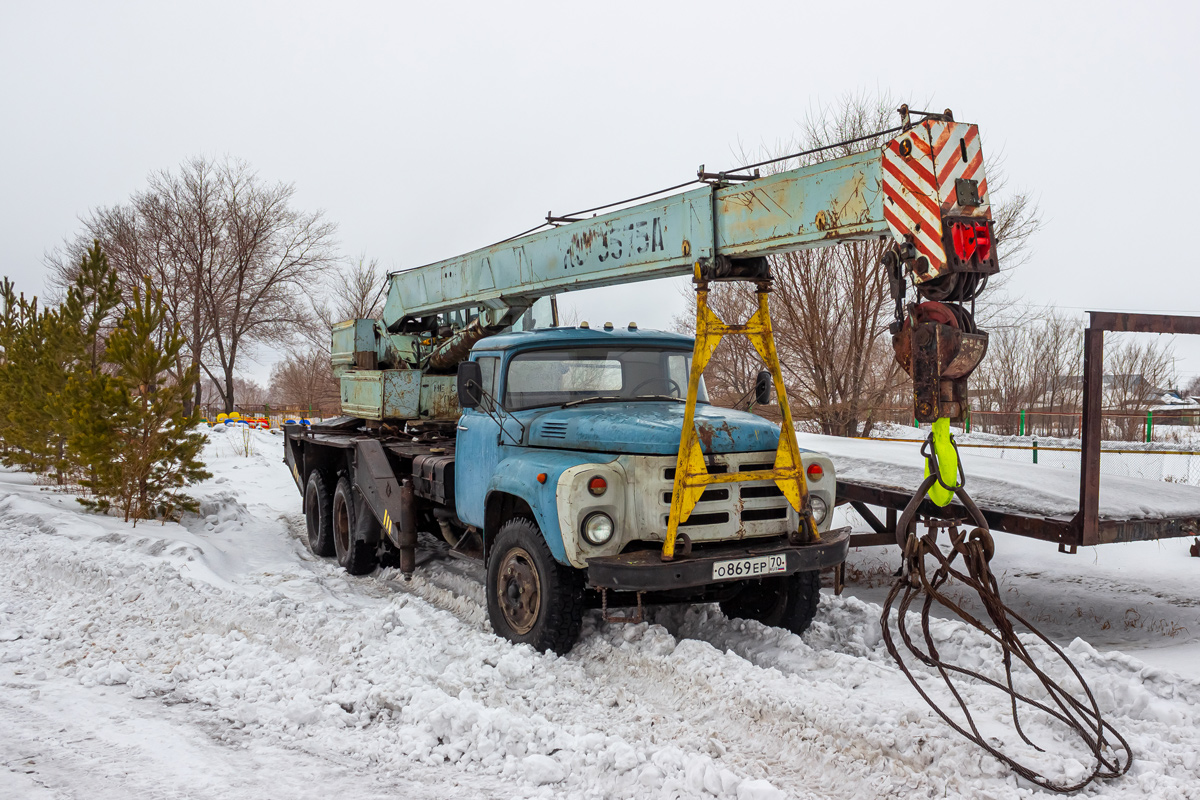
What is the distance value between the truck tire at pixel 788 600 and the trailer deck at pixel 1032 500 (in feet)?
3.93

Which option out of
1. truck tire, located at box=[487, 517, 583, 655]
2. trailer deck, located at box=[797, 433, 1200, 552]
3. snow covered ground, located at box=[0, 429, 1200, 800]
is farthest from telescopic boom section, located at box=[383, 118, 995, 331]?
trailer deck, located at box=[797, 433, 1200, 552]

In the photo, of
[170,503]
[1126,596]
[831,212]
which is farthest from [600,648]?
[170,503]

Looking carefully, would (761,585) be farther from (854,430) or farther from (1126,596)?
(854,430)

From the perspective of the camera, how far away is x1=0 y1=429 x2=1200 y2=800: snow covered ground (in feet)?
11.7

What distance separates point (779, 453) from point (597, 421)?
120 centimetres

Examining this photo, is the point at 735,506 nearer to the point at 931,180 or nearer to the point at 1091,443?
the point at 931,180

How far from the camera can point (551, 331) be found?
6449mm

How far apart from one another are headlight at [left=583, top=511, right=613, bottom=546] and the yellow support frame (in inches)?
14.0

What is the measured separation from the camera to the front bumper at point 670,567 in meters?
4.69

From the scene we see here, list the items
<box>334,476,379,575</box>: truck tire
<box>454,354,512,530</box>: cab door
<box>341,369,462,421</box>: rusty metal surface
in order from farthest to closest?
<box>341,369,462,421</box>: rusty metal surface
<box>334,476,379,575</box>: truck tire
<box>454,354,512,530</box>: cab door

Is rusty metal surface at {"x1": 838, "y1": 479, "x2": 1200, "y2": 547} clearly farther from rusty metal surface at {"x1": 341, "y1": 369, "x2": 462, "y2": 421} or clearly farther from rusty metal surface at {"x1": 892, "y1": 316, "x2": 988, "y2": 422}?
rusty metal surface at {"x1": 341, "y1": 369, "x2": 462, "y2": 421}

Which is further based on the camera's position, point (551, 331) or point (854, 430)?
point (854, 430)

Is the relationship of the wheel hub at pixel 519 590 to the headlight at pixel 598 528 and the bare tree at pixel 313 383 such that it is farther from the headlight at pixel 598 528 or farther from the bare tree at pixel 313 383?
the bare tree at pixel 313 383

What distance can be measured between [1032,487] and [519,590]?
15.5 feet
